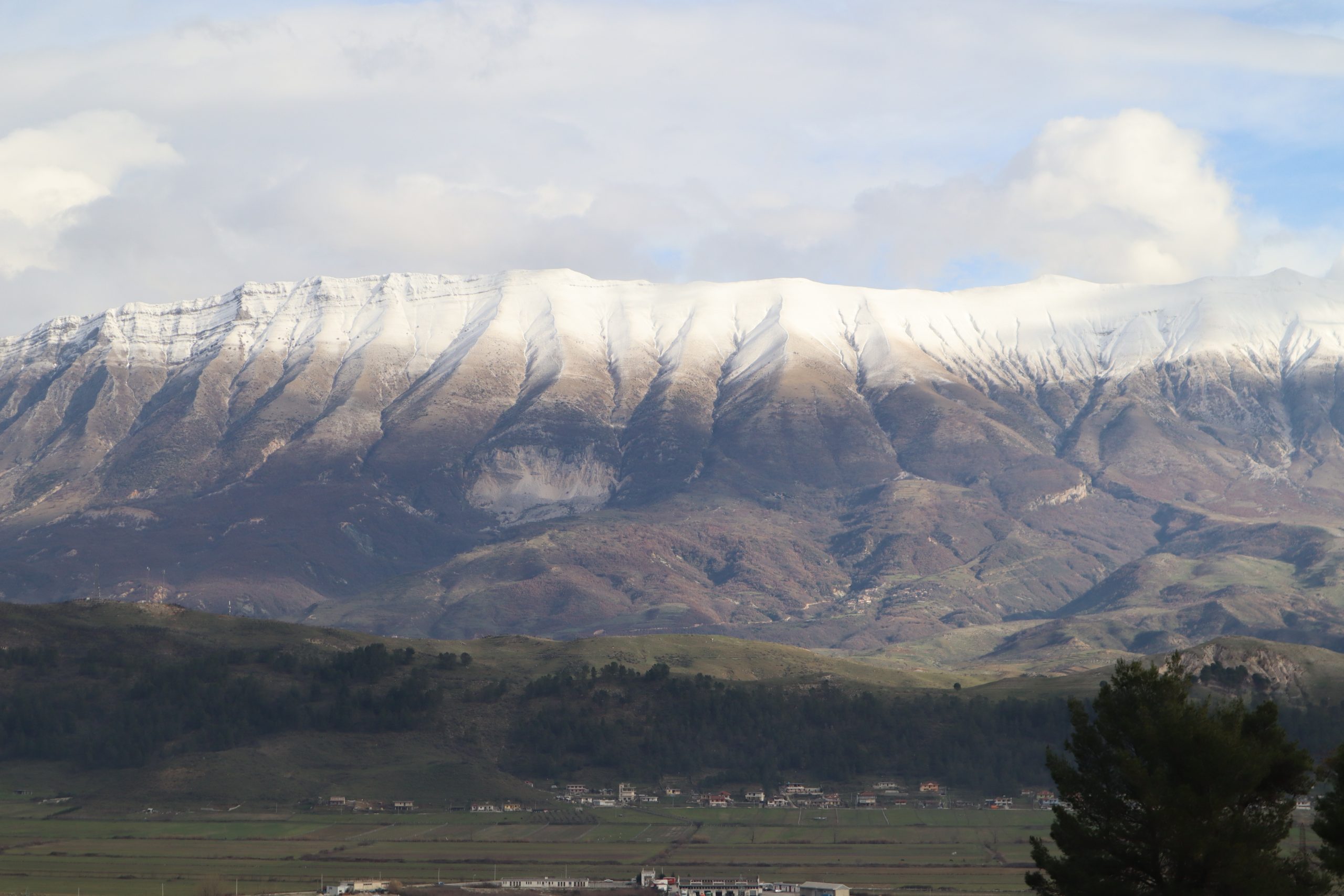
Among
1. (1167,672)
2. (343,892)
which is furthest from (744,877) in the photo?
(1167,672)

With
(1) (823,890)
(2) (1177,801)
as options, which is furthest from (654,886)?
(2) (1177,801)

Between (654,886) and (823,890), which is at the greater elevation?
(823,890)

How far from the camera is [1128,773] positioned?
2613 inches

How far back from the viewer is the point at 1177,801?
65125 millimetres

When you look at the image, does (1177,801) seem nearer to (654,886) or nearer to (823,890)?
(823,890)

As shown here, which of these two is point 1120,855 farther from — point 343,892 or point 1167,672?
point 343,892

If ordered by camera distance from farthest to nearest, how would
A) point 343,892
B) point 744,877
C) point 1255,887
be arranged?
point 744,877 < point 343,892 < point 1255,887

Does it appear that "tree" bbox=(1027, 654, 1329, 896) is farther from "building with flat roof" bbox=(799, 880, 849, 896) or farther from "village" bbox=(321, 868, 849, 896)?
"village" bbox=(321, 868, 849, 896)

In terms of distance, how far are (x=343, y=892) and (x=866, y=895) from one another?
169ft

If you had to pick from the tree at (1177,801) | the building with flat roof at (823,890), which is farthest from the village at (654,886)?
the tree at (1177,801)

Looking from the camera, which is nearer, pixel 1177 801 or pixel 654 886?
pixel 1177 801

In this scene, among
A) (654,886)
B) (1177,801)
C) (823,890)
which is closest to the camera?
(1177,801)

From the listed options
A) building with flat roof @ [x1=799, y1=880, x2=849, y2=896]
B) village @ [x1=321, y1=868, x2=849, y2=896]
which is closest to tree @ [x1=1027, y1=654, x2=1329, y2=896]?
building with flat roof @ [x1=799, y1=880, x2=849, y2=896]

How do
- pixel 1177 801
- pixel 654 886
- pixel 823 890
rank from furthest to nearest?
pixel 654 886 → pixel 823 890 → pixel 1177 801
